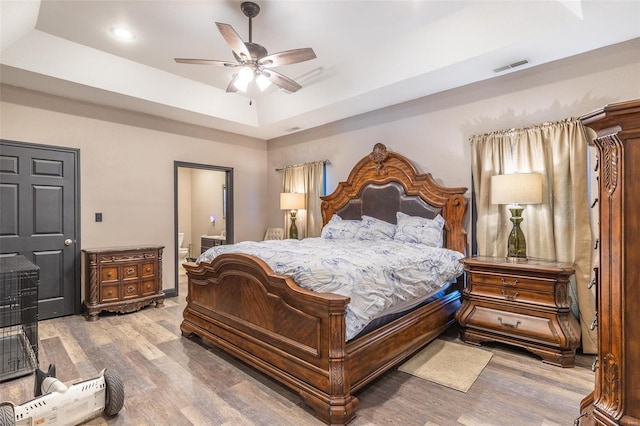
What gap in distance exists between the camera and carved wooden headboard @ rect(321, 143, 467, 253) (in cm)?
388

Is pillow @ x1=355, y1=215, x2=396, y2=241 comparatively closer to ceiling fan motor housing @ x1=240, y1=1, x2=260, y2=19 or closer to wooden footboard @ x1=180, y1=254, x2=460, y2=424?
wooden footboard @ x1=180, y1=254, x2=460, y2=424

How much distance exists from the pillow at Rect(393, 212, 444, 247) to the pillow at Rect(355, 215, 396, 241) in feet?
0.36

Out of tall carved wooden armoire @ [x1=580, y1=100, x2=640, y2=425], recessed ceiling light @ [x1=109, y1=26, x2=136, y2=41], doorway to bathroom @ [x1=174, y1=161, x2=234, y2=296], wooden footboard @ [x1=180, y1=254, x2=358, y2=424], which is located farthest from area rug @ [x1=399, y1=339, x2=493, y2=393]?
doorway to bathroom @ [x1=174, y1=161, x2=234, y2=296]

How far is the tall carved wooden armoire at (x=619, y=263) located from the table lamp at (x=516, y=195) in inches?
89.6

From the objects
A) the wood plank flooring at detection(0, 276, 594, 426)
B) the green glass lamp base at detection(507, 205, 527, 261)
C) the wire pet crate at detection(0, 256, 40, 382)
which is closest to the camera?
the wood plank flooring at detection(0, 276, 594, 426)

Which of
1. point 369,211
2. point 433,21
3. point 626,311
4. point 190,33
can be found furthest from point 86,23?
point 626,311

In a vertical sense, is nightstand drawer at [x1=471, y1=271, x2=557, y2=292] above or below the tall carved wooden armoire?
below

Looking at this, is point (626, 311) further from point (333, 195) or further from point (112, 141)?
point (112, 141)

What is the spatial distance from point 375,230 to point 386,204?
43 centimetres

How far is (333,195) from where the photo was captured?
512 centimetres

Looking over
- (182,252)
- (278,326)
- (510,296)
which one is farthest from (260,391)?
(182,252)

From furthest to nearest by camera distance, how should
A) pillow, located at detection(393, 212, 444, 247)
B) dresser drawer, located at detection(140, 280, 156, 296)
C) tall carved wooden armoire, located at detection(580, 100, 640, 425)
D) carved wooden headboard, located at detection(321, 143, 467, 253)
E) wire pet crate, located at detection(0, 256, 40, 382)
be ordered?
1. dresser drawer, located at detection(140, 280, 156, 296)
2. carved wooden headboard, located at detection(321, 143, 467, 253)
3. pillow, located at detection(393, 212, 444, 247)
4. wire pet crate, located at detection(0, 256, 40, 382)
5. tall carved wooden armoire, located at detection(580, 100, 640, 425)

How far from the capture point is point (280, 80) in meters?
3.34

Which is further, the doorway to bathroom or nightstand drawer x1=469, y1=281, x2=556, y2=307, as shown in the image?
the doorway to bathroom
